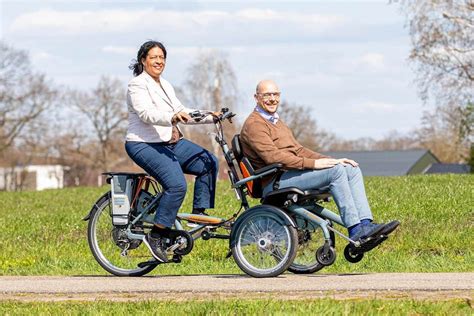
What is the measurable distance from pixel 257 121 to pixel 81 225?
27.6 ft

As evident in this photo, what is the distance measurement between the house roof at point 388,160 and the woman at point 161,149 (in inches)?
4016

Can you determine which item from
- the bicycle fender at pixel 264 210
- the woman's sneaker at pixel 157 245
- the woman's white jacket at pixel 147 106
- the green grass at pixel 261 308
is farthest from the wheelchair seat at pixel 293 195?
the green grass at pixel 261 308

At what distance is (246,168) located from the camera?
360 inches

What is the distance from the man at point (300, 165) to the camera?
8.74 m

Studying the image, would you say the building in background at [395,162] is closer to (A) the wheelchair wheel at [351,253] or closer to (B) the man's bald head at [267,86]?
(B) the man's bald head at [267,86]

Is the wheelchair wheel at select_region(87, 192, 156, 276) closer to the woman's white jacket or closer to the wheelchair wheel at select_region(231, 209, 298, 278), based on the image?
the woman's white jacket

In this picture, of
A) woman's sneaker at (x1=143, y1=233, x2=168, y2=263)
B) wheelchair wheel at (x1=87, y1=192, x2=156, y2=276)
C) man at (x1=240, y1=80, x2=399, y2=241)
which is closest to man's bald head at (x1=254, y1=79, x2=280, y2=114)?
man at (x1=240, y1=80, x2=399, y2=241)

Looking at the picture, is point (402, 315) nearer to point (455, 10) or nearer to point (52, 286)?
point (52, 286)

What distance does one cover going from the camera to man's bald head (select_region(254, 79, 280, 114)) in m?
9.18

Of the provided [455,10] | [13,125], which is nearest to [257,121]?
[455,10]

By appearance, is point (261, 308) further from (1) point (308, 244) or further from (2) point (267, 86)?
(2) point (267, 86)

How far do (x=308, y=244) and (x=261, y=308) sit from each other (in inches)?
100

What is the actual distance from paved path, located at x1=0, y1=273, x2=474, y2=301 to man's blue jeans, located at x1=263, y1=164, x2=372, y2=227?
485mm

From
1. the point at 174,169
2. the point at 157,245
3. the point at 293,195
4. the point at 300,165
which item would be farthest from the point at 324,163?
the point at 157,245
